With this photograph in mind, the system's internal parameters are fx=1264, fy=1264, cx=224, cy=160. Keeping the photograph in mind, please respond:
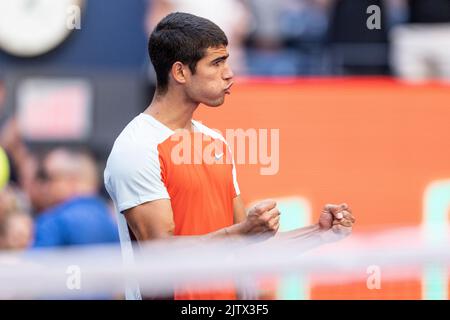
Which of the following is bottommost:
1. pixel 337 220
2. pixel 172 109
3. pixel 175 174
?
pixel 337 220

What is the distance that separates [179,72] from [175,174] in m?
0.29

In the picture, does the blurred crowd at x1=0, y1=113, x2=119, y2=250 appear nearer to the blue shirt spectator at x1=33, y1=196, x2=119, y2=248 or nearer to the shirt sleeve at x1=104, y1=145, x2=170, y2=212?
the blue shirt spectator at x1=33, y1=196, x2=119, y2=248

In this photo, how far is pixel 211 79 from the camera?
3555 millimetres

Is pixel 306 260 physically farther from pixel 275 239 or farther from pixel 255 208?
pixel 255 208

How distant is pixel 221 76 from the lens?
140 inches

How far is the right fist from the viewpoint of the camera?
3246 mm

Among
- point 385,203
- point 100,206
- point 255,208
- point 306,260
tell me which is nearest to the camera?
point 255,208

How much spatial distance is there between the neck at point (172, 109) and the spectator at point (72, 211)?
72.2 inches

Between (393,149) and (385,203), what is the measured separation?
318mm
